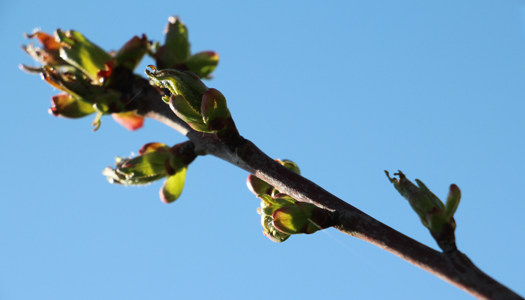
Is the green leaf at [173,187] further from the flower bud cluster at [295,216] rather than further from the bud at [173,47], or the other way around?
the flower bud cluster at [295,216]

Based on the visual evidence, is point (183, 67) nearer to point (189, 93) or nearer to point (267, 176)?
point (189, 93)

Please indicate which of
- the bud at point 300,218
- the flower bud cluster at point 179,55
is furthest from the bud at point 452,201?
the flower bud cluster at point 179,55

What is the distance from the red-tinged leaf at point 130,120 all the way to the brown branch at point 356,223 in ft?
2.15

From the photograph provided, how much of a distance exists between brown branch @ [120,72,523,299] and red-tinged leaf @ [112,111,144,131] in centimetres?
66

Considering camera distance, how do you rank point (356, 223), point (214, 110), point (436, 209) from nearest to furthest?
point (436, 209) < point (356, 223) < point (214, 110)

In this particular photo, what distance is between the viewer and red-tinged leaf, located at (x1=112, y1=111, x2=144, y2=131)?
Result: 287cm

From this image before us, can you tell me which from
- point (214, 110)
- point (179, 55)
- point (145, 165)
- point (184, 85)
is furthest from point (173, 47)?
point (214, 110)

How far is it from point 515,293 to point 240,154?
3.76ft

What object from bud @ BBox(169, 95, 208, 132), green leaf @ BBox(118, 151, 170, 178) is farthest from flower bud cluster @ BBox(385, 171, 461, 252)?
green leaf @ BBox(118, 151, 170, 178)

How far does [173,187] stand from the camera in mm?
2434

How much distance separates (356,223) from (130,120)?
1.92 metres

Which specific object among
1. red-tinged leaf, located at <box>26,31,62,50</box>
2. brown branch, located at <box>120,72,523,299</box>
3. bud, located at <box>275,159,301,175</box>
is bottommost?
brown branch, located at <box>120,72,523,299</box>

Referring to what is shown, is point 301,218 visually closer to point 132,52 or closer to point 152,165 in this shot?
point 152,165

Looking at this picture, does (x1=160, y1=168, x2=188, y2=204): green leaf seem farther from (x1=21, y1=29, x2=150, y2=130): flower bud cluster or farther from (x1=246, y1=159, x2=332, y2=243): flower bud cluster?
(x1=246, y1=159, x2=332, y2=243): flower bud cluster
